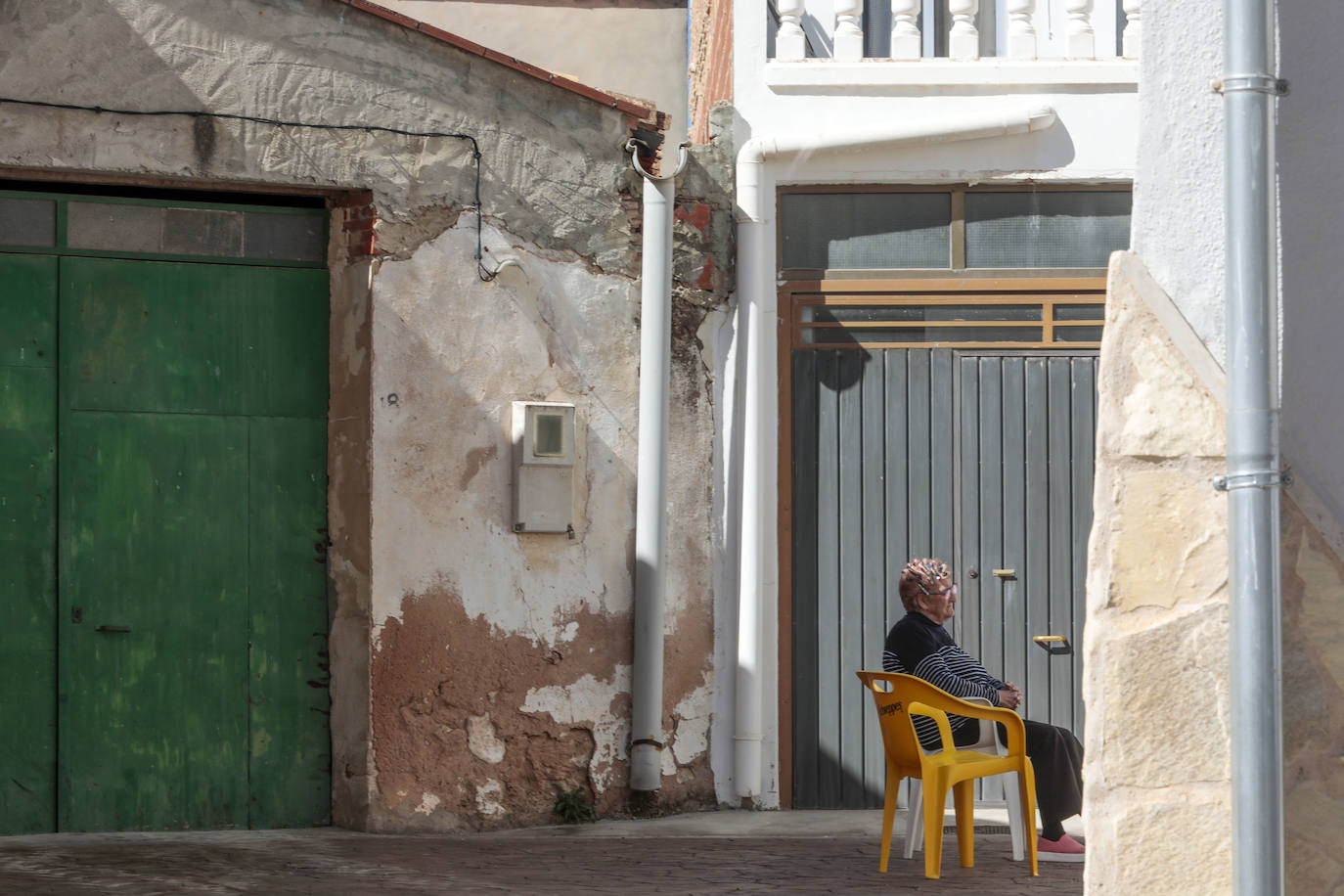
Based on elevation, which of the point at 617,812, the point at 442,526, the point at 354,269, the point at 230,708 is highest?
the point at 354,269

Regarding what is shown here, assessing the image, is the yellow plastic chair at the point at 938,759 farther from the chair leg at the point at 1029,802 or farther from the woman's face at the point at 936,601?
the woman's face at the point at 936,601

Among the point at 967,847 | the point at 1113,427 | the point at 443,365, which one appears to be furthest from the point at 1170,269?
the point at 443,365

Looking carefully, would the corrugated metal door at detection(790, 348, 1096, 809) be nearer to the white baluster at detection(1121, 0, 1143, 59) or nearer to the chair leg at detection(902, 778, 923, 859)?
the chair leg at detection(902, 778, 923, 859)

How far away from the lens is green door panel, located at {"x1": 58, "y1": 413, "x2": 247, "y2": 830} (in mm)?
7570

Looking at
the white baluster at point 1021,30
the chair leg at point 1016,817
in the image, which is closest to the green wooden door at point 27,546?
the chair leg at point 1016,817

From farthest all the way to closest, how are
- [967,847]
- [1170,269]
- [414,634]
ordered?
[414,634]
[967,847]
[1170,269]

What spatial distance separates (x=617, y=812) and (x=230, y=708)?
1.96 meters

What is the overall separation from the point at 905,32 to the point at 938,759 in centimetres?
418

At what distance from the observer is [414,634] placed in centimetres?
779

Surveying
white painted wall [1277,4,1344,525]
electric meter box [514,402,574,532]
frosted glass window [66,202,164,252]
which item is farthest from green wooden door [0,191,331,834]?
white painted wall [1277,4,1344,525]

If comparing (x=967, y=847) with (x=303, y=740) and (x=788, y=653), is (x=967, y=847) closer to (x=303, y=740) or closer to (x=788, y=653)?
(x=788, y=653)

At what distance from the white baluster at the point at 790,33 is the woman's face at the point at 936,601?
3.25m

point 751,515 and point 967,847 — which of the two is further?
point 751,515

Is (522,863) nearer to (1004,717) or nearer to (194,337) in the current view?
(1004,717)
